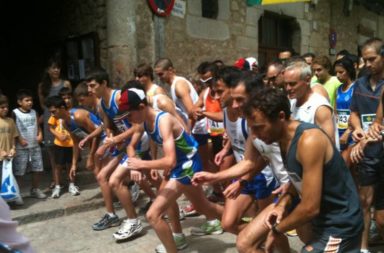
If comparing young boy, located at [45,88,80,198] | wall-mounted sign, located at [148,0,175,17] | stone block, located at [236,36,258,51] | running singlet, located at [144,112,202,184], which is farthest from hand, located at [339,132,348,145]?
stone block, located at [236,36,258,51]

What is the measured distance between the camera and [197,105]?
5.09m

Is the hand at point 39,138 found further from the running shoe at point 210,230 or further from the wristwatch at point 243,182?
the wristwatch at point 243,182

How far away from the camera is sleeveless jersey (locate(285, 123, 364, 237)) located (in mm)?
2215

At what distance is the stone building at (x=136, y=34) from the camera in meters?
6.98

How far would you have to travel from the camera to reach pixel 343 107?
15.0 feet

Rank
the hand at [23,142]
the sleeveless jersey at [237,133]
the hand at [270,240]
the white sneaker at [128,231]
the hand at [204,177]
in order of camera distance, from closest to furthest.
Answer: the hand at [270,240] → the hand at [204,177] → the sleeveless jersey at [237,133] → the white sneaker at [128,231] → the hand at [23,142]

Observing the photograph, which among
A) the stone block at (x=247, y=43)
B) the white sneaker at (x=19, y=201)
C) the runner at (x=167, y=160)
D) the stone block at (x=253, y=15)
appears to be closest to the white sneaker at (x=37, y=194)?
the white sneaker at (x=19, y=201)

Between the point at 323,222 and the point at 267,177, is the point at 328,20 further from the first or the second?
the point at 323,222

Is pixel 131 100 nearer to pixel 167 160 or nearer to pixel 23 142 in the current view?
pixel 167 160

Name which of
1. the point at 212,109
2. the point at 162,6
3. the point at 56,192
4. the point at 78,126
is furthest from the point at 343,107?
the point at 162,6

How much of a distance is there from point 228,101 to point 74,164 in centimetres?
283

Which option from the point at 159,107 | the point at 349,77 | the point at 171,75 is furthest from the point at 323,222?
the point at 171,75

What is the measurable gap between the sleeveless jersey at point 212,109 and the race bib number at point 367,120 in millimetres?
1670

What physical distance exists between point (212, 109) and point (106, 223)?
1.82 m
